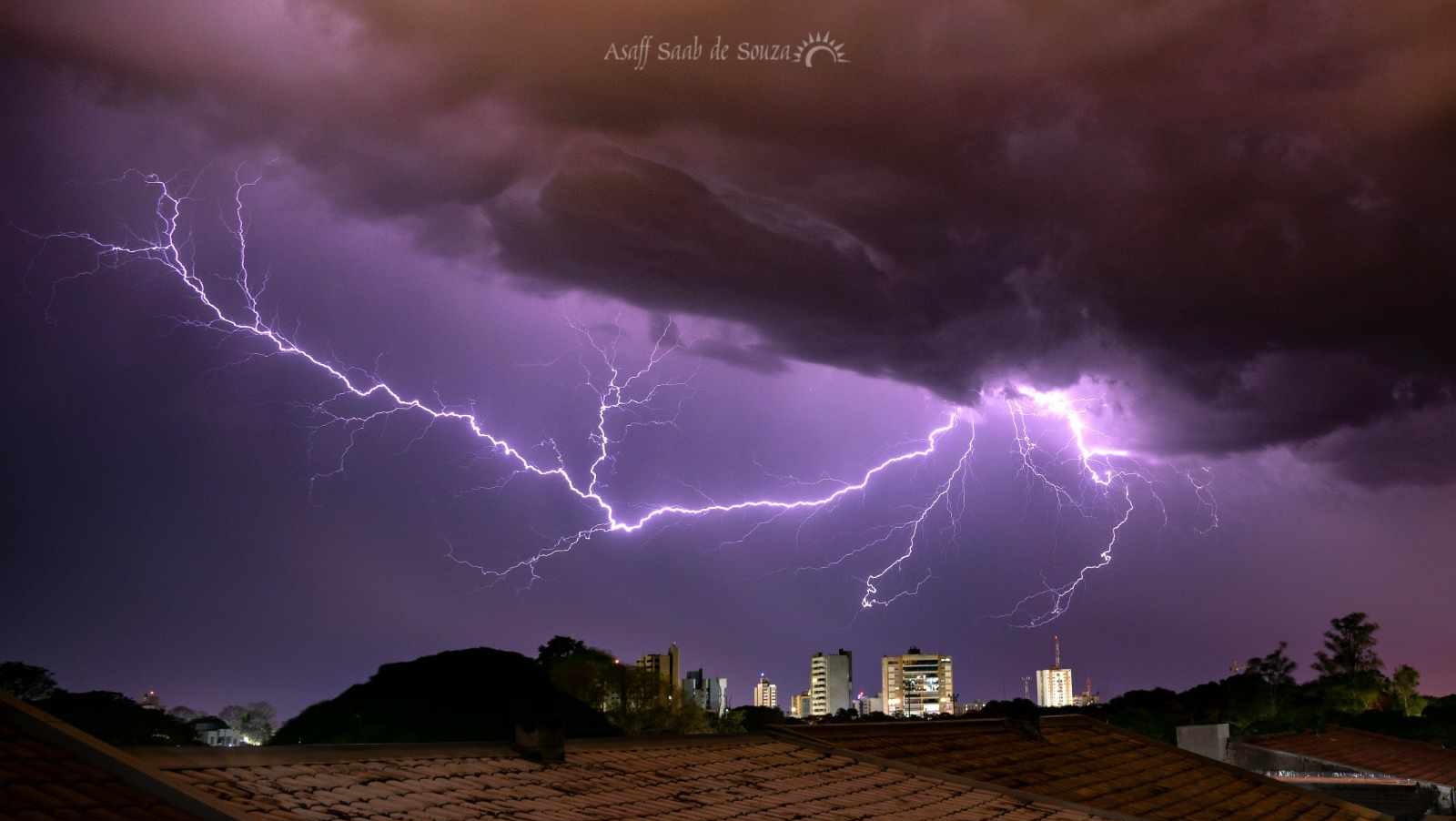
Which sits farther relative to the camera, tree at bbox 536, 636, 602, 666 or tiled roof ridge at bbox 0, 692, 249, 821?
tree at bbox 536, 636, 602, 666

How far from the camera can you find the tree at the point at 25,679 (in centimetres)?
4462

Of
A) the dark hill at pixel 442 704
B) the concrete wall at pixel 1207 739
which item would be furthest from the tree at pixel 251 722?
the concrete wall at pixel 1207 739

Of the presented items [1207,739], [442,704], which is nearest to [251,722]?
[442,704]

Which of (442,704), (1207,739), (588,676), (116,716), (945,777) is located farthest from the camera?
(588,676)

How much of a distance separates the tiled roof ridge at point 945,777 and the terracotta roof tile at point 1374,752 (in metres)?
16.1

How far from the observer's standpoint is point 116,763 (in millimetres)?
5465

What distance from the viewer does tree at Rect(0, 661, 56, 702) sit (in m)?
44.6

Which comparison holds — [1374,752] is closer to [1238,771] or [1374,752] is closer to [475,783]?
[1238,771]

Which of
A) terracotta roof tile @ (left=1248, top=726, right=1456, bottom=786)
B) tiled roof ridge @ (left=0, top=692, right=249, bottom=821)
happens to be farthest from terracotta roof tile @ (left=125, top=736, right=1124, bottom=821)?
terracotta roof tile @ (left=1248, top=726, right=1456, bottom=786)

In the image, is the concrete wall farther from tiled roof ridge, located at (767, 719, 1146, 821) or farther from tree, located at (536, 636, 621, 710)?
tree, located at (536, 636, 621, 710)

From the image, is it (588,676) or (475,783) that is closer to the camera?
(475,783)

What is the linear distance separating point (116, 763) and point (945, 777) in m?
7.63

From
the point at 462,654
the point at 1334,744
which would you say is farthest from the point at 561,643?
the point at 1334,744

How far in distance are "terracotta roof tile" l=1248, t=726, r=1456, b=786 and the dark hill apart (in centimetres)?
3092
